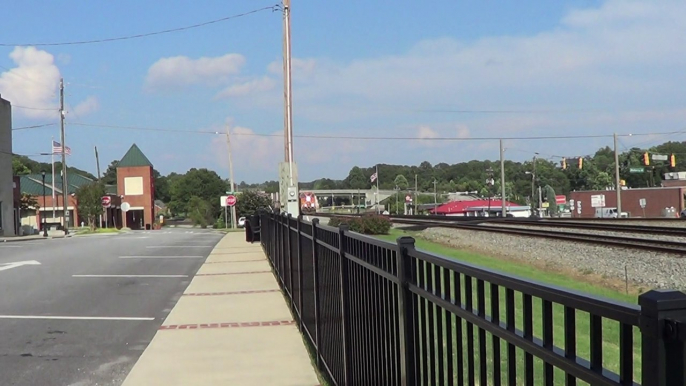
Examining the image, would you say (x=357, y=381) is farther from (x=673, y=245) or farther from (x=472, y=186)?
(x=472, y=186)

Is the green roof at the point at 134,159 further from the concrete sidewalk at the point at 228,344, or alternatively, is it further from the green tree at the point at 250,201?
the concrete sidewalk at the point at 228,344

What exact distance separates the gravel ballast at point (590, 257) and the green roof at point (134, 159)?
201ft

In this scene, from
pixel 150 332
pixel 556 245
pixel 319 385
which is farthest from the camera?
pixel 556 245

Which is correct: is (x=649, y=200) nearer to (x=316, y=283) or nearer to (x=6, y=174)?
(x=6, y=174)

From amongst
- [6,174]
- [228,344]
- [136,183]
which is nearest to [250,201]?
[6,174]

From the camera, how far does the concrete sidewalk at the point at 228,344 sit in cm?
747

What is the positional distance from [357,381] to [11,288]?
11279mm

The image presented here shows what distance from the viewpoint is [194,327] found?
10180 mm

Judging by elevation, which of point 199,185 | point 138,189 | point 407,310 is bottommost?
point 407,310

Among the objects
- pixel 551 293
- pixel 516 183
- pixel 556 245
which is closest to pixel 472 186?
pixel 516 183

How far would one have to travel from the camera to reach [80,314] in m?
11.5

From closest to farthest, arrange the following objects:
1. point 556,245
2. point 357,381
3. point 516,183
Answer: point 357,381 → point 556,245 → point 516,183

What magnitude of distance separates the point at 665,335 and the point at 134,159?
3510 inches

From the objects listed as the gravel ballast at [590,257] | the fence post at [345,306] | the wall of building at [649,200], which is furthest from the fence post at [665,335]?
the wall of building at [649,200]
